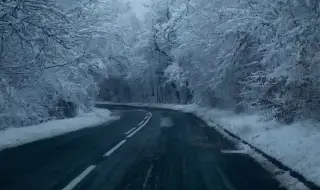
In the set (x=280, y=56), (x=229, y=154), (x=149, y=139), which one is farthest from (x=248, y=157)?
(x=149, y=139)

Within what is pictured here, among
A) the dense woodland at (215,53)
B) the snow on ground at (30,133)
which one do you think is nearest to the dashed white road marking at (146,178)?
the dense woodland at (215,53)

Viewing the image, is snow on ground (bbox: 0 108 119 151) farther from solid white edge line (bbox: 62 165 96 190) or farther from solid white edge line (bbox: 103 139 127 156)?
solid white edge line (bbox: 62 165 96 190)

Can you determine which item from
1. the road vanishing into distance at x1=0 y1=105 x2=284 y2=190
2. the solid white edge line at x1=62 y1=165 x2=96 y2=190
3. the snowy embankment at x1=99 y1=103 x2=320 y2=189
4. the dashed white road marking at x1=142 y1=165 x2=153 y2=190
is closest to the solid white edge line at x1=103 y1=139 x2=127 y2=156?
the road vanishing into distance at x1=0 y1=105 x2=284 y2=190

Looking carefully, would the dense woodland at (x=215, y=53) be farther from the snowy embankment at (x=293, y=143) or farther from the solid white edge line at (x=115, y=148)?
the solid white edge line at (x=115, y=148)

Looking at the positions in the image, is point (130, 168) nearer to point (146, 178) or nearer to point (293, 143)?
point (146, 178)

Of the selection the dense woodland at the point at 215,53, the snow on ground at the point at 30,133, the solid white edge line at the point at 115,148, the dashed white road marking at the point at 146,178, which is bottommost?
the dashed white road marking at the point at 146,178

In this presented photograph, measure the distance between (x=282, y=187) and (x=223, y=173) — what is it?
162cm

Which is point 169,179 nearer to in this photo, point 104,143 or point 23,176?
point 23,176

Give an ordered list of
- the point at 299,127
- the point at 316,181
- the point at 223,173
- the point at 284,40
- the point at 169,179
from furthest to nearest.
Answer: the point at 299,127, the point at 284,40, the point at 223,173, the point at 169,179, the point at 316,181

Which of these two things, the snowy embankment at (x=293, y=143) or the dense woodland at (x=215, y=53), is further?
the dense woodland at (x=215, y=53)

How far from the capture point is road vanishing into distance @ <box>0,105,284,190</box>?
7992mm

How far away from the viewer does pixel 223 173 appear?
366 inches

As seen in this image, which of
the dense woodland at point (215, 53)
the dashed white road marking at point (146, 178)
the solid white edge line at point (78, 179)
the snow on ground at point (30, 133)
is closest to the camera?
the solid white edge line at point (78, 179)

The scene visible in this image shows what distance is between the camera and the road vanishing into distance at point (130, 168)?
7.99m
